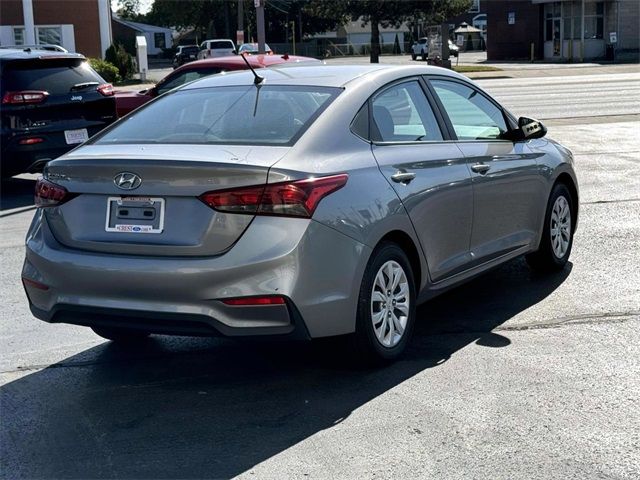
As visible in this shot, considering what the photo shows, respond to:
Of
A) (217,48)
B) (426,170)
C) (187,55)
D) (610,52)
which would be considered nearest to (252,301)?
(426,170)

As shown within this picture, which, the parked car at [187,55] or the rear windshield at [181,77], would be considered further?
the parked car at [187,55]

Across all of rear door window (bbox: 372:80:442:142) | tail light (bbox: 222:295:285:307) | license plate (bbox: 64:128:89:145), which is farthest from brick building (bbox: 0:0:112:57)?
tail light (bbox: 222:295:285:307)

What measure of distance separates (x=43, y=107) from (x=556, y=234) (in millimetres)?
7184

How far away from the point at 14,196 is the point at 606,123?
445 inches

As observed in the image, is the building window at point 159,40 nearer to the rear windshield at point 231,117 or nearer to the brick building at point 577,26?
the brick building at point 577,26

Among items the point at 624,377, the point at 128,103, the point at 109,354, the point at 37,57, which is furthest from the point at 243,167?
the point at 128,103

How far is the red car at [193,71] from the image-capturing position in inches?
551

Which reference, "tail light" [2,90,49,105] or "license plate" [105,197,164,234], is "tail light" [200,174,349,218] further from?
"tail light" [2,90,49,105]

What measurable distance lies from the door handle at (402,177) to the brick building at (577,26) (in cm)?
5269

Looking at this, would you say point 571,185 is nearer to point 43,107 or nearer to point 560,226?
point 560,226

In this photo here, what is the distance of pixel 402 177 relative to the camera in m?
5.62

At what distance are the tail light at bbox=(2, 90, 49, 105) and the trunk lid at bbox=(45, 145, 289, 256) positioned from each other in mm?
7354

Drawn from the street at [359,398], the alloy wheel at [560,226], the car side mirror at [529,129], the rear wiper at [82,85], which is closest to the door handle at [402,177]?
the street at [359,398]

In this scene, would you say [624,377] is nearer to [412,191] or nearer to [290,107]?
[412,191]
